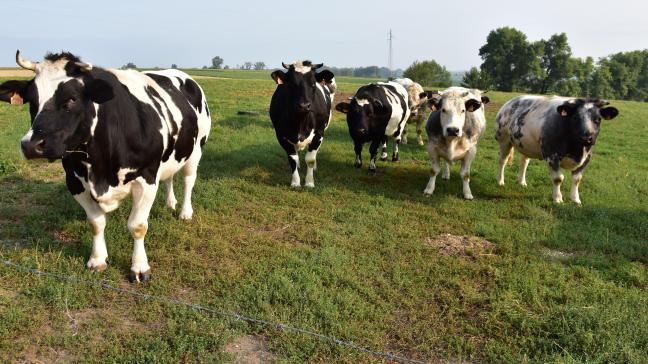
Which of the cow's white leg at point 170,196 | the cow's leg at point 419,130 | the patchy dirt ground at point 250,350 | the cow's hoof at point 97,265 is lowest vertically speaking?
the patchy dirt ground at point 250,350

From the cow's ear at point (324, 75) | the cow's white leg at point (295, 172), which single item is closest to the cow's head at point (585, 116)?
the cow's ear at point (324, 75)

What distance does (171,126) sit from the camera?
15.8ft

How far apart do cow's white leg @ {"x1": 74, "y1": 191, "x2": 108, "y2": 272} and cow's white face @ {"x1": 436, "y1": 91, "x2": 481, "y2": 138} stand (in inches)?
206

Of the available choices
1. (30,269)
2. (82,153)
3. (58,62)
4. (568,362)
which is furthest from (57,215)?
(568,362)

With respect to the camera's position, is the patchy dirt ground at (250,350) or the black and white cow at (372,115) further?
the black and white cow at (372,115)

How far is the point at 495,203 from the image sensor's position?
772cm

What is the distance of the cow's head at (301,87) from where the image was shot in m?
7.58

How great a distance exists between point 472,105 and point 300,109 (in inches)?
114

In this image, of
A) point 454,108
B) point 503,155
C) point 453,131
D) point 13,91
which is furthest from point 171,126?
point 503,155

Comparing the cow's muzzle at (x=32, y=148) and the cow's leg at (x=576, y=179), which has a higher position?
the cow's muzzle at (x=32, y=148)

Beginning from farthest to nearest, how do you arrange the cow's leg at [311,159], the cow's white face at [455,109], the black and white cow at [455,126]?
the cow's leg at [311,159], the black and white cow at [455,126], the cow's white face at [455,109]

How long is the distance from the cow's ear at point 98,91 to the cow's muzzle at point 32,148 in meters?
0.53

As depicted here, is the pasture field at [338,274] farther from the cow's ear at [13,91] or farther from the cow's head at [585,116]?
the cow's ear at [13,91]

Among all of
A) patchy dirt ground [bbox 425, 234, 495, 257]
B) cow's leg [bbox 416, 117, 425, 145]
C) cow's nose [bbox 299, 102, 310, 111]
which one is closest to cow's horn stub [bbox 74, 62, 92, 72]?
cow's nose [bbox 299, 102, 310, 111]
